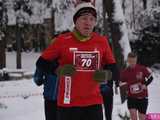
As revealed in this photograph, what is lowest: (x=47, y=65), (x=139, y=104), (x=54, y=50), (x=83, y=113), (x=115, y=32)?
(x=139, y=104)

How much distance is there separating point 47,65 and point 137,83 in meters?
5.26

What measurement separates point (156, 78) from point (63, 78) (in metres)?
19.5

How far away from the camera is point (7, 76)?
23.4m

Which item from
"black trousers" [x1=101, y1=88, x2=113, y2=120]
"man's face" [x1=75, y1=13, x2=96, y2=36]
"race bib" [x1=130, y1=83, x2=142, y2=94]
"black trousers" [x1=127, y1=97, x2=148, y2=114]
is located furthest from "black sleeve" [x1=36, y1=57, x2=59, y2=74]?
"black trousers" [x1=127, y1=97, x2=148, y2=114]

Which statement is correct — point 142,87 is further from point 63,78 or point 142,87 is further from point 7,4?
point 7,4

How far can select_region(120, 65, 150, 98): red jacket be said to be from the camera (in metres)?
10.3

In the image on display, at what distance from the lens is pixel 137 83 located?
1028 cm

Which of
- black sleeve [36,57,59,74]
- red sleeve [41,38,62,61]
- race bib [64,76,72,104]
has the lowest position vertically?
race bib [64,76,72,104]

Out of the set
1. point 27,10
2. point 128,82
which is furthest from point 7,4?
point 128,82

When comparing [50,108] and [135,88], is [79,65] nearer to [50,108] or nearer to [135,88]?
[50,108]

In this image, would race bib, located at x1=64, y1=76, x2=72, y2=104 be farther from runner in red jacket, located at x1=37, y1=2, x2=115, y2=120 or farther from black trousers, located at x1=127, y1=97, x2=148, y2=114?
black trousers, located at x1=127, y1=97, x2=148, y2=114

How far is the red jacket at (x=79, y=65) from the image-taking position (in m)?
5.04

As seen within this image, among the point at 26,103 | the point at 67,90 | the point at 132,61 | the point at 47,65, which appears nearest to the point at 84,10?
the point at 47,65

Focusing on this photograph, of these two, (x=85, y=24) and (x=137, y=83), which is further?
(x=137, y=83)
